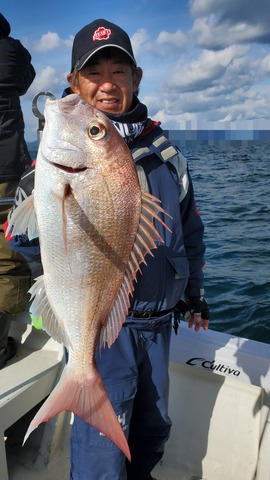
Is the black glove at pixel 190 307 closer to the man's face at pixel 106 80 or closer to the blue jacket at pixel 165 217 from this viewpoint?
the blue jacket at pixel 165 217

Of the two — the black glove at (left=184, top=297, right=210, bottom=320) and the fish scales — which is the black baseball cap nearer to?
the fish scales

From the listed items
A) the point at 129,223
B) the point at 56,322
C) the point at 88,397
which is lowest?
the point at 88,397

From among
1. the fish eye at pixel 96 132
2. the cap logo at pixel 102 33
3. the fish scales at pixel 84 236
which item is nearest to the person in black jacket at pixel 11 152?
the cap logo at pixel 102 33

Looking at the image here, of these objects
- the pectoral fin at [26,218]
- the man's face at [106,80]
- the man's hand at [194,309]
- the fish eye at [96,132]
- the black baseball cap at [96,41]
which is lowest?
the man's hand at [194,309]

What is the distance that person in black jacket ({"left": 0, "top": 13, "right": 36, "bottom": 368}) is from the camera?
307 cm

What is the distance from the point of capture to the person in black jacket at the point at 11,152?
3070mm

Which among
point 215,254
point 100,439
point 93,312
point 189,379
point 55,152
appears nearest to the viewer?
point 55,152

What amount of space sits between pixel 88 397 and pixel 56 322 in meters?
0.35

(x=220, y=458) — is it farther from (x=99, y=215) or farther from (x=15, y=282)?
(x=99, y=215)

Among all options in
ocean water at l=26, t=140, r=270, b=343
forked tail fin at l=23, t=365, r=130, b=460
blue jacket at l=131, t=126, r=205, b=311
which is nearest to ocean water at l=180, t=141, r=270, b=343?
ocean water at l=26, t=140, r=270, b=343

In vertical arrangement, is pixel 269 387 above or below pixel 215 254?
above

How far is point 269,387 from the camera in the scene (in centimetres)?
308

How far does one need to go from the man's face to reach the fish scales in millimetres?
708

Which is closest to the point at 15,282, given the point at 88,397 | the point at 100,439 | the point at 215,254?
the point at 100,439
